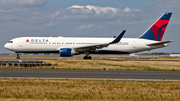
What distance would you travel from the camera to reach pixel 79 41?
4459 cm

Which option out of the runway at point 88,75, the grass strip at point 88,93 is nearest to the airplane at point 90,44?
the runway at point 88,75

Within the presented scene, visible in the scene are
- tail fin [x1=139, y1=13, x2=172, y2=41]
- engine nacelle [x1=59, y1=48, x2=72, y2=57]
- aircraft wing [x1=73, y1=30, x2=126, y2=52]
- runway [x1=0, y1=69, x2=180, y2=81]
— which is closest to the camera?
runway [x1=0, y1=69, x2=180, y2=81]

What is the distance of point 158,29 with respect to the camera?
1855 inches

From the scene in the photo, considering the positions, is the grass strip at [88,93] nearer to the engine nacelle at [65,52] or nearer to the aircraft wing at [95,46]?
the aircraft wing at [95,46]

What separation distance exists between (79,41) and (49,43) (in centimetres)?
593

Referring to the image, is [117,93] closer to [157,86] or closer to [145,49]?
[157,86]

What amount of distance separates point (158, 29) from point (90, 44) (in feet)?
48.8

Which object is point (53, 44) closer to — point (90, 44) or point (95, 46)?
point (90, 44)

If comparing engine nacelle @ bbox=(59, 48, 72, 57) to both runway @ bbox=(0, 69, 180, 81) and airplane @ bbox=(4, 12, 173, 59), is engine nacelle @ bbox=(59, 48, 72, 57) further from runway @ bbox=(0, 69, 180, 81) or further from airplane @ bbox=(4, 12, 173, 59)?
runway @ bbox=(0, 69, 180, 81)

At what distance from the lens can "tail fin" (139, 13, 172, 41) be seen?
46.9 meters

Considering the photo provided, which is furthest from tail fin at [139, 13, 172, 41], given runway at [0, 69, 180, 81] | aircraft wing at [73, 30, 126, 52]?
runway at [0, 69, 180, 81]

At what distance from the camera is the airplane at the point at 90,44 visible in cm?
4262

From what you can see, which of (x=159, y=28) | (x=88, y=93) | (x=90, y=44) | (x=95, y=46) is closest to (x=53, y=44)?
(x=90, y=44)

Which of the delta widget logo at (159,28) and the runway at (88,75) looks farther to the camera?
the delta widget logo at (159,28)
